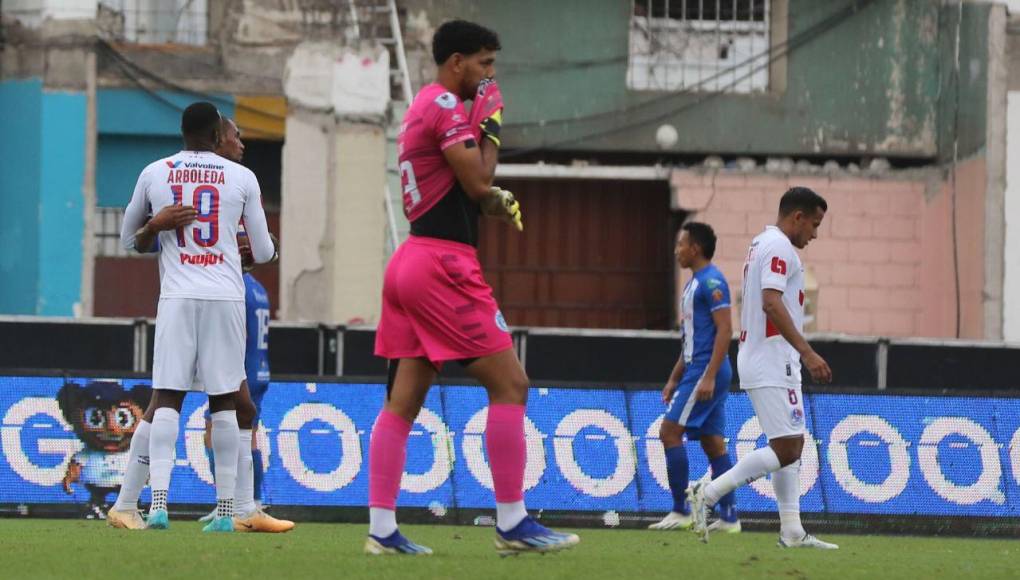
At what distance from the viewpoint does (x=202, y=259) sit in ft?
30.9

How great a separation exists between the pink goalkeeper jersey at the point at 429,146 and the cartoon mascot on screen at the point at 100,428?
5.94 metres

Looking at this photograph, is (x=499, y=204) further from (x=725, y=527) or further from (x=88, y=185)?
(x=88, y=185)

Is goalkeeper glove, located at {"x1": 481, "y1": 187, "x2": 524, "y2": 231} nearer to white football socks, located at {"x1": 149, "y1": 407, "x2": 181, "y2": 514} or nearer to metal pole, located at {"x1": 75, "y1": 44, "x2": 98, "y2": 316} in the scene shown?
white football socks, located at {"x1": 149, "y1": 407, "x2": 181, "y2": 514}

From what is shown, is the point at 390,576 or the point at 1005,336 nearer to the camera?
the point at 390,576

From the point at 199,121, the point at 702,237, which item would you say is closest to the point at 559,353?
the point at 702,237


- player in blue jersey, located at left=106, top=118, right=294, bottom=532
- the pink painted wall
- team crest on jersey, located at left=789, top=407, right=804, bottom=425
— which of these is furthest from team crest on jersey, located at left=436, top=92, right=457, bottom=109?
the pink painted wall

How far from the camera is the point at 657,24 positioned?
84.8 feet

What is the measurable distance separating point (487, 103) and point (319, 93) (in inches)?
660

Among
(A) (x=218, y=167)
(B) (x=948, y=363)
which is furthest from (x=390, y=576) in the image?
(B) (x=948, y=363)

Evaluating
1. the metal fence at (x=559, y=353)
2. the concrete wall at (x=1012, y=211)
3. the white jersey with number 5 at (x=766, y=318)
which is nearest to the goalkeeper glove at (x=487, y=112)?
the white jersey with number 5 at (x=766, y=318)

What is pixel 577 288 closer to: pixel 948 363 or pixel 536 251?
pixel 536 251

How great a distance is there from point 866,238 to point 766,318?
16532mm

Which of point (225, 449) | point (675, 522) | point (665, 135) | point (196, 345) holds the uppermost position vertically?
point (665, 135)

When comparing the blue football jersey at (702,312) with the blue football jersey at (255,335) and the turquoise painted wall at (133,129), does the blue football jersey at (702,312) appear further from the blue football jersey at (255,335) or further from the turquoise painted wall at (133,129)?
the turquoise painted wall at (133,129)
